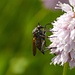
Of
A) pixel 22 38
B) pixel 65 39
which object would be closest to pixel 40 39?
pixel 65 39

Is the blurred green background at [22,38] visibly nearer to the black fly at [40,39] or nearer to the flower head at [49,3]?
the flower head at [49,3]

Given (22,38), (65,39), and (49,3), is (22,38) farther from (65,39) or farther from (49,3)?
(65,39)

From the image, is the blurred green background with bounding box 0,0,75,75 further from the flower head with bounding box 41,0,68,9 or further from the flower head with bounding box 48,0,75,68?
the flower head with bounding box 48,0,75,68

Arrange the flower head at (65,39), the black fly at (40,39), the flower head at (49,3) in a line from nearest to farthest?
the flower head at (65,39)
the black fly at (40,39)
the flower head at (49,3)

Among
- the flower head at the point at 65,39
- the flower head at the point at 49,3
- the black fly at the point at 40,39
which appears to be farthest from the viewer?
the flower head at the point at 49,3

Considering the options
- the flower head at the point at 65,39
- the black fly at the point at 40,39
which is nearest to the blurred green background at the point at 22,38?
the black fly at the point at 40,39

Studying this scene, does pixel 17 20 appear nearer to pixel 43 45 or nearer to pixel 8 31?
pixel 8 31

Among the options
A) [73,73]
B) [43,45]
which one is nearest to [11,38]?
[73,73]
